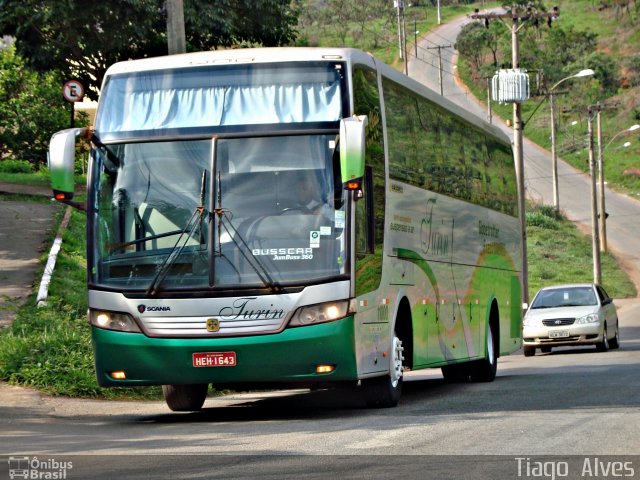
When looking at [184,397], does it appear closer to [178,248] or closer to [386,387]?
[386,387]

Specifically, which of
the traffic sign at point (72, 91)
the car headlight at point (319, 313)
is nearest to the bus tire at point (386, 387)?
the car headlight at point (319, 313)

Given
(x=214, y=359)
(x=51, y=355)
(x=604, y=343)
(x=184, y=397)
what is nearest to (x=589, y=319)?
(x=604, y=343)

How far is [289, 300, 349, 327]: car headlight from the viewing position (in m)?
13.1

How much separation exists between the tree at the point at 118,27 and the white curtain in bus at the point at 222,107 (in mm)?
19974

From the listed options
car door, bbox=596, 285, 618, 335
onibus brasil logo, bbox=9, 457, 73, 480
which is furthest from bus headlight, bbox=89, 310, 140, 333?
car door, bbox=596, 285, 618, 335

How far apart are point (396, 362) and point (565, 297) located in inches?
639

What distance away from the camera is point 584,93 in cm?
11038

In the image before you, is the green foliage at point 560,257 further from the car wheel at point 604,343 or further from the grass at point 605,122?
the car wheel at point 604,343

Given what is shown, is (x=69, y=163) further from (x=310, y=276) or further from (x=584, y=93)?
(x=584, y=93)

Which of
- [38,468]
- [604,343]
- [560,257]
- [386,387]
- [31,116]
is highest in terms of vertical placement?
[31,116]

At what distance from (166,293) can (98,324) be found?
2.96 feet

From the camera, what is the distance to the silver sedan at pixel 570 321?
28953 millimetres

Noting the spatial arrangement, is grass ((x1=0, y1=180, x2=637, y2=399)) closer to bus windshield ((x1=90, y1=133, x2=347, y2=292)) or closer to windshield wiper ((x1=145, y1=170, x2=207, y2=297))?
bus windshield ((x1=90, y1=133, x2=347, y2=292))

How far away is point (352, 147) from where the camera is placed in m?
12.8
